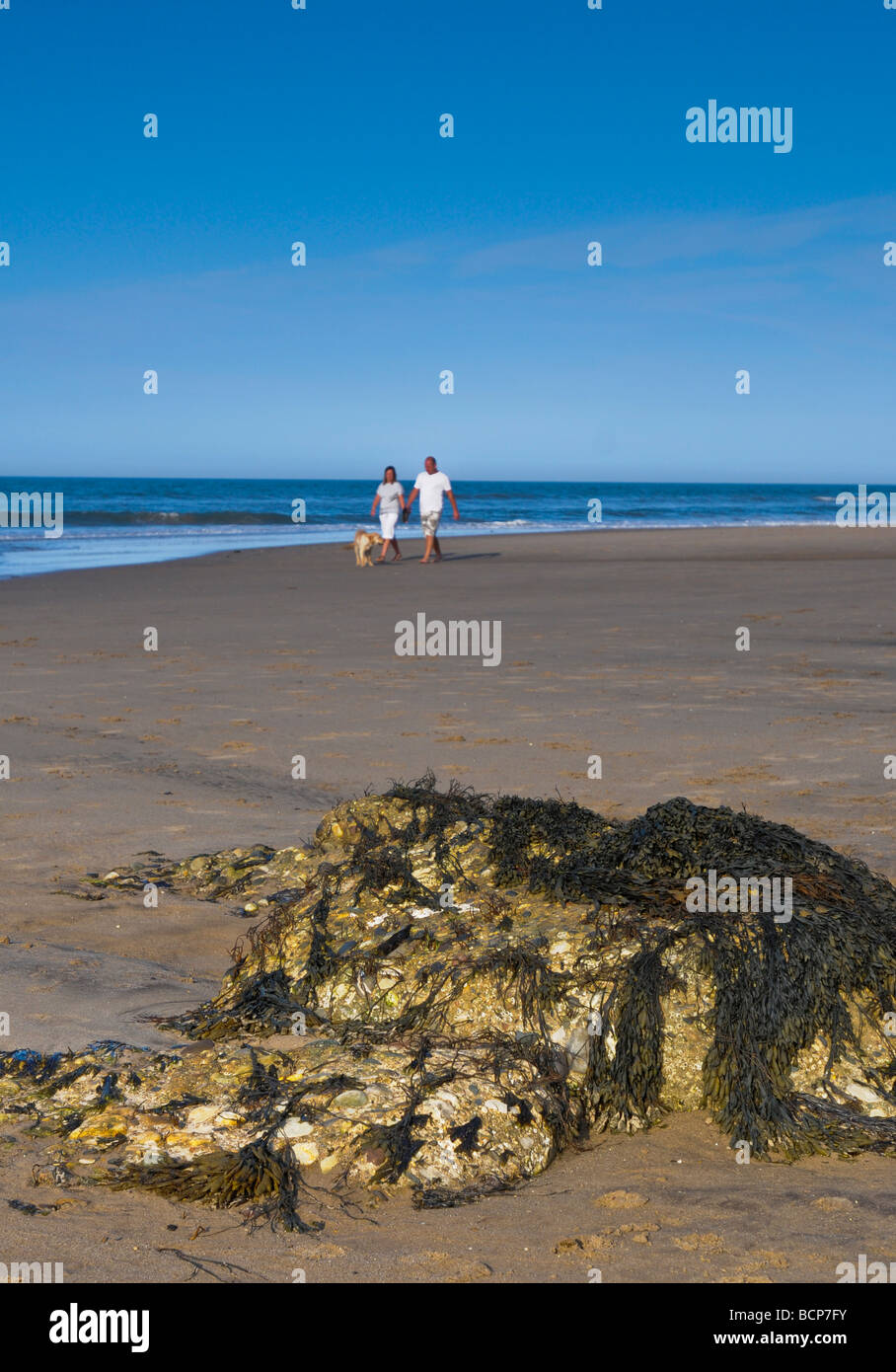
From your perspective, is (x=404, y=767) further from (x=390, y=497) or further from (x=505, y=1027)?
(x=390, y=497)

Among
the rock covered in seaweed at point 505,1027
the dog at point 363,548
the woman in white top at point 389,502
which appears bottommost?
the rock covered in seaweed at point 505,1027

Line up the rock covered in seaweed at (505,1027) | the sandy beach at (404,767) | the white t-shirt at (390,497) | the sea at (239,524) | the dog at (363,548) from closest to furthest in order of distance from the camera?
the sandy beach at (404,767)
the rock covered in seaweed at (505,1027)
the dog at (363,548)
the white t-shirt at (390,497)
the sea at (239,524)

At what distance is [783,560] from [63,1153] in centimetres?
2300

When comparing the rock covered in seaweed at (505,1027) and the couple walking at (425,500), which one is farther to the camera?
the couple walking at (425,500)

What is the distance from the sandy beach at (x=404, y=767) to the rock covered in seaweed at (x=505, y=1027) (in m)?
0.14

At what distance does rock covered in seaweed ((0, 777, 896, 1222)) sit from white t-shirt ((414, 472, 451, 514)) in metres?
19.6

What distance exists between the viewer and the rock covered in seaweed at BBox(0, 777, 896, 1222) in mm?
3271

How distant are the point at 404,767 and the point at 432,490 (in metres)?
16.7

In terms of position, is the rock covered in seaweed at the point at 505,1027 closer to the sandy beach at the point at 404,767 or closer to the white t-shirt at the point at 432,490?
the sandy beach at the point at 404,767

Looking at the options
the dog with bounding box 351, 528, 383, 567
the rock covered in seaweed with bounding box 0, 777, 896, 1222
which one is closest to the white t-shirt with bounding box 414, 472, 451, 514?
the dog with bounding box 351, 528, 383, 567

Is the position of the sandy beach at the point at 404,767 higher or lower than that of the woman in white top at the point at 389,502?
lower

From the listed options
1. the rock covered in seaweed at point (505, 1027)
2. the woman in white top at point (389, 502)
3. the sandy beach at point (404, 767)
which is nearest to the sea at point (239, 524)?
the woman in white top at point (389, 502)

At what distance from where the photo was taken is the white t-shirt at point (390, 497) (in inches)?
909

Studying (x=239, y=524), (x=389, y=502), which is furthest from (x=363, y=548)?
(x=239, y=524)
